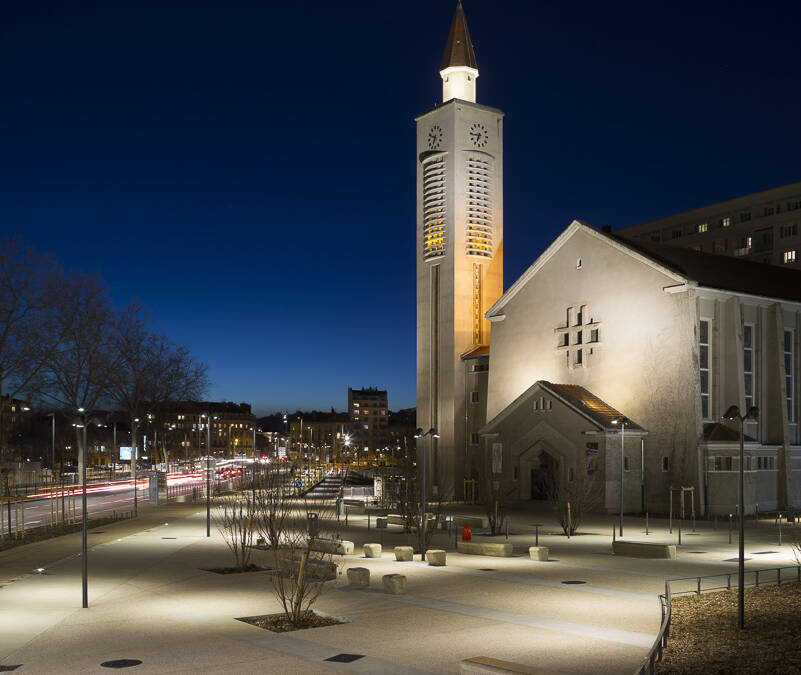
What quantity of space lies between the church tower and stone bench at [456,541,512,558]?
3923cm

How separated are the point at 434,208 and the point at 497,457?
74.0 ft

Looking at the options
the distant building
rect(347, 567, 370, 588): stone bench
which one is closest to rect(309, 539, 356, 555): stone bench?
rect(347, 567, 370, 588): stone bench

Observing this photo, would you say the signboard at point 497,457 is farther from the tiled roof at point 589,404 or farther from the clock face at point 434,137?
the clock face at point 434,137

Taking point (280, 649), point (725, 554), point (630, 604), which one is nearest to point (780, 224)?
point (725, 554)

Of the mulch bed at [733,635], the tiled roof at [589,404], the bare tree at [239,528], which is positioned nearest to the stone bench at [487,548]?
the bare tree at [239,528]

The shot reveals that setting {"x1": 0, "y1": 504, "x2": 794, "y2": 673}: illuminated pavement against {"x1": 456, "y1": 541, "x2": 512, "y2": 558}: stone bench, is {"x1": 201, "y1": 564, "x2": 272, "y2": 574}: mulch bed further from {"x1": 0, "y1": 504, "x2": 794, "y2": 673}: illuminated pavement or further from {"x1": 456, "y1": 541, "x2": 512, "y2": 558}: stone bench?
{"x1": 456, "y1": 541, "x2": 512, "y2": 558}: stone bench

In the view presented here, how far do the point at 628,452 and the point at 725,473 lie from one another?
5686 millimetres

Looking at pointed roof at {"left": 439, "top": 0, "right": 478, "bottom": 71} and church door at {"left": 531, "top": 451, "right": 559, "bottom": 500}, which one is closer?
church door at {"left": 531, "top": 451, "right": 559, "bottom": 500}

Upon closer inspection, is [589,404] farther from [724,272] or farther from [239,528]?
[239,528]

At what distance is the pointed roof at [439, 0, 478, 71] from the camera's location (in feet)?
250

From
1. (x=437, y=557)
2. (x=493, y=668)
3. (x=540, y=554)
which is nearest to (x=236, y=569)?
(x=437, y=557)

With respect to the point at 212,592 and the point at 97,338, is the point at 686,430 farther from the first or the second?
the point at 97,338

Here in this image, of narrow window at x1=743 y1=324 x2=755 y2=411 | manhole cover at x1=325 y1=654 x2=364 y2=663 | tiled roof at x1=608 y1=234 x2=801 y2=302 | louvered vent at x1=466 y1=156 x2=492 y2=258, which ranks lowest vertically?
manhole cover at x1=325 y1=654 x2=364 y2=663

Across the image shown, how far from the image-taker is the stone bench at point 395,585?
883 inches
